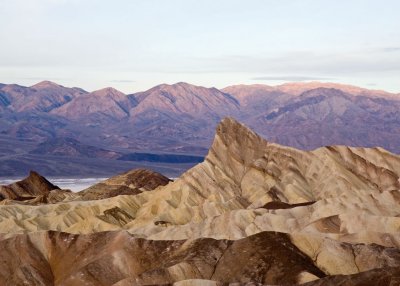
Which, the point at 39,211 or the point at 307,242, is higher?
the point at 307,242

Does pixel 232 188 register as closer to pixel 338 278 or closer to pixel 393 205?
pixel 393 205

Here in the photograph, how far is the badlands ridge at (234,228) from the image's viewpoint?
252 feet

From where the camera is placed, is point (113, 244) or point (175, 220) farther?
point (175, 220)

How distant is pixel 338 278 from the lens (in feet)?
208

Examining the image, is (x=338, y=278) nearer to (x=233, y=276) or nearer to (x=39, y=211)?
(x=233, y=276)

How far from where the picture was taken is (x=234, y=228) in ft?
329

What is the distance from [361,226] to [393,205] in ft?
71.1

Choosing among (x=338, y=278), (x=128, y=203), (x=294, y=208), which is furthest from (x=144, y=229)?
(x=338, y=278)

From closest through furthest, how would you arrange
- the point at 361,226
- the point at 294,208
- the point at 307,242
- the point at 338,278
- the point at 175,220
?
1. the point at 338,278
2. the point at 307,242
3. the point at 361,226
4. the point at 294,208
5. the point at 175,220

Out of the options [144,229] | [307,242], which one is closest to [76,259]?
[144,229]

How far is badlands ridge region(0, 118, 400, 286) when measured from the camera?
7681 centimetres

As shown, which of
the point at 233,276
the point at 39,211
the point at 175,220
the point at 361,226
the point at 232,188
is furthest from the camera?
the point at 232,188

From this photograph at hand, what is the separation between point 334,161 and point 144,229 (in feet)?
198

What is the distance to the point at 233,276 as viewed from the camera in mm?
75812
